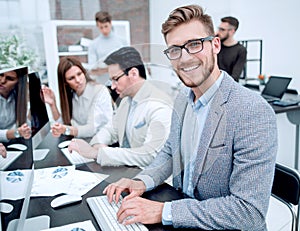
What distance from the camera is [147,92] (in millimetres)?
1084

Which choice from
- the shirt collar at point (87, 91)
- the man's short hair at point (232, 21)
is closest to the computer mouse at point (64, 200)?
the shirt collar at point (87, 91)

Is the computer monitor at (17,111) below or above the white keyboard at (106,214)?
above

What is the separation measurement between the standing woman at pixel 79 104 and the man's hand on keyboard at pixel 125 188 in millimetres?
364

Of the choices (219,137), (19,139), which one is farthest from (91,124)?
(219,137)

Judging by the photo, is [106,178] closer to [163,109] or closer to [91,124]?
[163,109]

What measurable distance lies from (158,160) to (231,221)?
1.33 ft

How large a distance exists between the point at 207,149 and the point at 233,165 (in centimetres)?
9

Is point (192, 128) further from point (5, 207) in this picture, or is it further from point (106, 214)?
point (5, 207)

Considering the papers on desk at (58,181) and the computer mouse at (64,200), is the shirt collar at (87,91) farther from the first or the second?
the computer mouse at (64,200)

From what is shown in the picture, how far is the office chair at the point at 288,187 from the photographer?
107 cm

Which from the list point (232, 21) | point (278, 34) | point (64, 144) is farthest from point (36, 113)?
point (278, 34)

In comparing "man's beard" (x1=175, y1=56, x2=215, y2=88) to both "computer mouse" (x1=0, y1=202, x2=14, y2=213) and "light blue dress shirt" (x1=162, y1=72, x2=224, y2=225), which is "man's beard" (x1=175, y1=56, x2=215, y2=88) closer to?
"light blue dress shirt" (x1=162, y1=72, x2=224, y2=225)

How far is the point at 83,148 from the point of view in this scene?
1392 mm

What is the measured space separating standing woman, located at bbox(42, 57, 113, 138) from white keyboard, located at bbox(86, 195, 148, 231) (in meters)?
0.43
